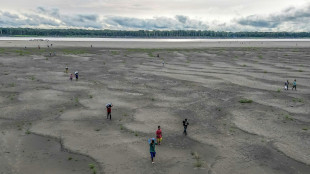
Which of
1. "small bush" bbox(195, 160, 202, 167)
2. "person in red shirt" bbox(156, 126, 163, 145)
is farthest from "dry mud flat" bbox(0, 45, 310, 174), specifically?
"person in red shirt" bbox(156, 126, 163, 145)

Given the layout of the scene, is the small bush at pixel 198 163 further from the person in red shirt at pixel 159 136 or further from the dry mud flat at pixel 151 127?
the person in red shirt at pixel 159 136

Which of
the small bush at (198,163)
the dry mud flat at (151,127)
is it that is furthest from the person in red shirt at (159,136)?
the small bush at (198,163)

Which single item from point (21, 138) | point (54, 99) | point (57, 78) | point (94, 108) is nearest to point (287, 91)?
point (94, 108)

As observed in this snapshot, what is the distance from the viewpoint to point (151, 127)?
2234 centimetres

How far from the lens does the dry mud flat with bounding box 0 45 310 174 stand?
53.1ft

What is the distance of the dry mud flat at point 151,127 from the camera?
16172 mm

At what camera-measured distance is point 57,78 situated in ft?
145

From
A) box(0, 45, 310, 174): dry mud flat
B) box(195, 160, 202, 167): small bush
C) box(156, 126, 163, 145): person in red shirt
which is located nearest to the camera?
box(195, 160, 202, 167): small bush

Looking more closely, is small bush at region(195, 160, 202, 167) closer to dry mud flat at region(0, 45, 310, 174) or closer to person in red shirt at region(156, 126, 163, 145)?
dry mud flat at region(0, 45, 310, 174)

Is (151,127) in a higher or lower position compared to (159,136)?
lower

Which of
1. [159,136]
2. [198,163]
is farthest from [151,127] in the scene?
[198,163]

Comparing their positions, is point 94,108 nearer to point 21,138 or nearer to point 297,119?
point 21,138

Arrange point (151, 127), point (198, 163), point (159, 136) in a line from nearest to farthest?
point (198, 163) < point (159, 136) < point (151, 127)

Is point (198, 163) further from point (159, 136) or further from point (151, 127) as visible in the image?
point (151, 127)
